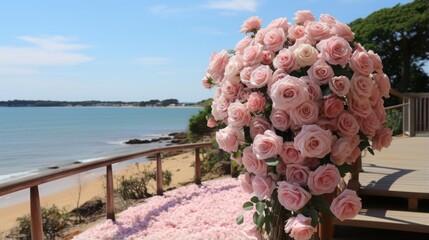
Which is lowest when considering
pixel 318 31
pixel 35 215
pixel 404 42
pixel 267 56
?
pixel 35 215

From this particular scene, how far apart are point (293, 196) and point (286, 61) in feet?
1.96

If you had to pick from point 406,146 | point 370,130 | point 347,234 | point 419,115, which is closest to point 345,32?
point 370,130

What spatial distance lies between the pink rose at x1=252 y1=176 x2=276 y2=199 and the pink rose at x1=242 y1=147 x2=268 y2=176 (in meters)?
0.03

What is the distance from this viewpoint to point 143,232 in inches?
180

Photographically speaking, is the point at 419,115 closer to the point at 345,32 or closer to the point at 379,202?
the point at 379,202

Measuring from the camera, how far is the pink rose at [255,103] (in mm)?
1922

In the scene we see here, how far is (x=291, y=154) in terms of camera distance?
185 cm

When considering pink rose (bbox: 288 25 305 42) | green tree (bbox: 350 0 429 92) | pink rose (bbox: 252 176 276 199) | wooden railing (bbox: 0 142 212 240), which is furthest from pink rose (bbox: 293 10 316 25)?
green tree (bbox: 350 0 429 92)

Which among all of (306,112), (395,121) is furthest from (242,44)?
(395,121)

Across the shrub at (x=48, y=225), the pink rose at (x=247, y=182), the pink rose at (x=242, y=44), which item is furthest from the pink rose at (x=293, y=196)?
the shrub at (x=48, y=225)

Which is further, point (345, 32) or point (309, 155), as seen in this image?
point (345, 32)

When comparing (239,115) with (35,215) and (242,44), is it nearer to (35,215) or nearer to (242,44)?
(242,44)

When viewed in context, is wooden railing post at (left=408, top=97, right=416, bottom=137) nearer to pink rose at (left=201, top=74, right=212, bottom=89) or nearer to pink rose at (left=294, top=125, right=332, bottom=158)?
pink rose at (left=201, top=74, right=212, bottom=89)

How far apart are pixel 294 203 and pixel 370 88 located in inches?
24.1
